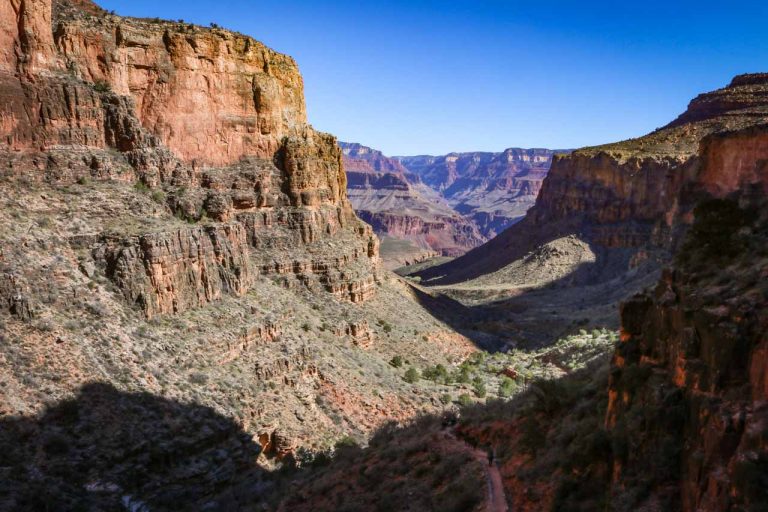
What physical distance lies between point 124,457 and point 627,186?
82.7 m

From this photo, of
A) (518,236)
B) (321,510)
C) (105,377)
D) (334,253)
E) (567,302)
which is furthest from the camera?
(518,236)

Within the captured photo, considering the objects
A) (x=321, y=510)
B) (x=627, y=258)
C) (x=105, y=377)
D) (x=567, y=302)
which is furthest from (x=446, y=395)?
(x=627, y=258)

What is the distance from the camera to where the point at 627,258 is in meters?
81.6

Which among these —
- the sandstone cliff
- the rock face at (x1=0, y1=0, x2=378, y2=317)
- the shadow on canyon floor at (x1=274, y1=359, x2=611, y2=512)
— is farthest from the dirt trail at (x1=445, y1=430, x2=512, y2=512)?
the rock face at (x1=0, y1=0, x2=378, y2=317)

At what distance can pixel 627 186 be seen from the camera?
8775 cm

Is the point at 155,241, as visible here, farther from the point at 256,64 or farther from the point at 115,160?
the point at 256,64

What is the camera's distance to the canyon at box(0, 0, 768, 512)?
1242cm

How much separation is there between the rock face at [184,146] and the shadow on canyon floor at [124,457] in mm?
6271

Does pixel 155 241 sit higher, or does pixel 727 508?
pixel 155 241

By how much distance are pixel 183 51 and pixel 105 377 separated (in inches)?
898

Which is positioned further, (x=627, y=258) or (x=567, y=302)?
(x=627, y=258)

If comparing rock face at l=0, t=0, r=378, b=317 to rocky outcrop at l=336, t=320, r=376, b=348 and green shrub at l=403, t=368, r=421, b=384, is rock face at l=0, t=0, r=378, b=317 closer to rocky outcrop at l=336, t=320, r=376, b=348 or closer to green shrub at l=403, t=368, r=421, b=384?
rocky outcrop at l=336, t=320, r=376, b=348

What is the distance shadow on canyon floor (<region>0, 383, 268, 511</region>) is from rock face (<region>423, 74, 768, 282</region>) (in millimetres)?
61654

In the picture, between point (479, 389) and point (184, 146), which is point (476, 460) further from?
point (184, 146)
